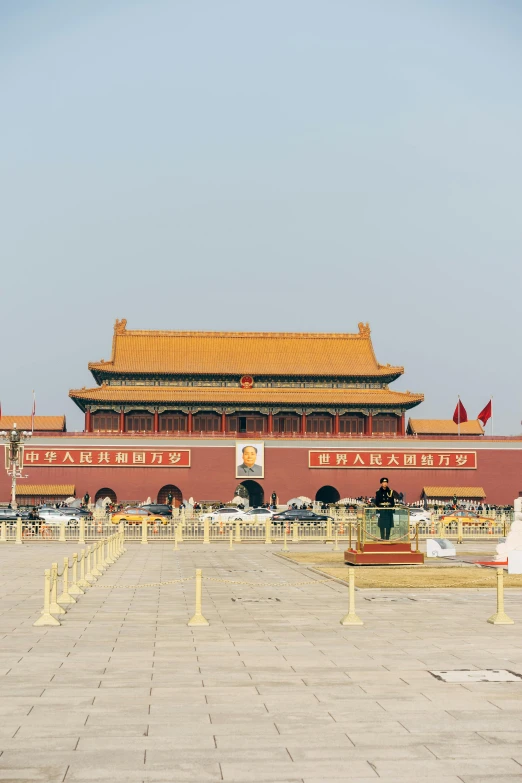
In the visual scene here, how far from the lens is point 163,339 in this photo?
7575cm

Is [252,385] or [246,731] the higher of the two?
[252,385]

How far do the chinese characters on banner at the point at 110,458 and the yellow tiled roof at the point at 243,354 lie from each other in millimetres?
6252

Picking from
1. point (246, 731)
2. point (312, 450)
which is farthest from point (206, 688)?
point (312, 450)

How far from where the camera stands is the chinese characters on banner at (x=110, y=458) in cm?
6769

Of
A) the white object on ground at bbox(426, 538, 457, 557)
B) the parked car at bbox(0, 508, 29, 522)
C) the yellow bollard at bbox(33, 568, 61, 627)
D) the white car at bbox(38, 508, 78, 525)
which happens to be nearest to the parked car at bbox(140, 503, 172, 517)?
the white car at bbox(38, 508, 78, 525)

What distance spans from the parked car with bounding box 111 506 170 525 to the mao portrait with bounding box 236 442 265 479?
14.5m

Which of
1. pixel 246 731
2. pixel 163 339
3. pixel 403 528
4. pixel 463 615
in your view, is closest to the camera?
pixel 246 731

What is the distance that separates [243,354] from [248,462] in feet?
31.2

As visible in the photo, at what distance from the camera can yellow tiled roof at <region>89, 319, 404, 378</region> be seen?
239 feet

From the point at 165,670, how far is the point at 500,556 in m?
19.3

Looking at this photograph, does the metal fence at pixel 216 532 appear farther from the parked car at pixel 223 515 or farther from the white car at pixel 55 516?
the white car at pixel 55 516

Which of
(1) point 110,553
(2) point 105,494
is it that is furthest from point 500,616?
(2) point 105,494

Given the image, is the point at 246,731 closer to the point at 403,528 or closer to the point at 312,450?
the point at 403,528

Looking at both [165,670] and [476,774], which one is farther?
[165,670]
